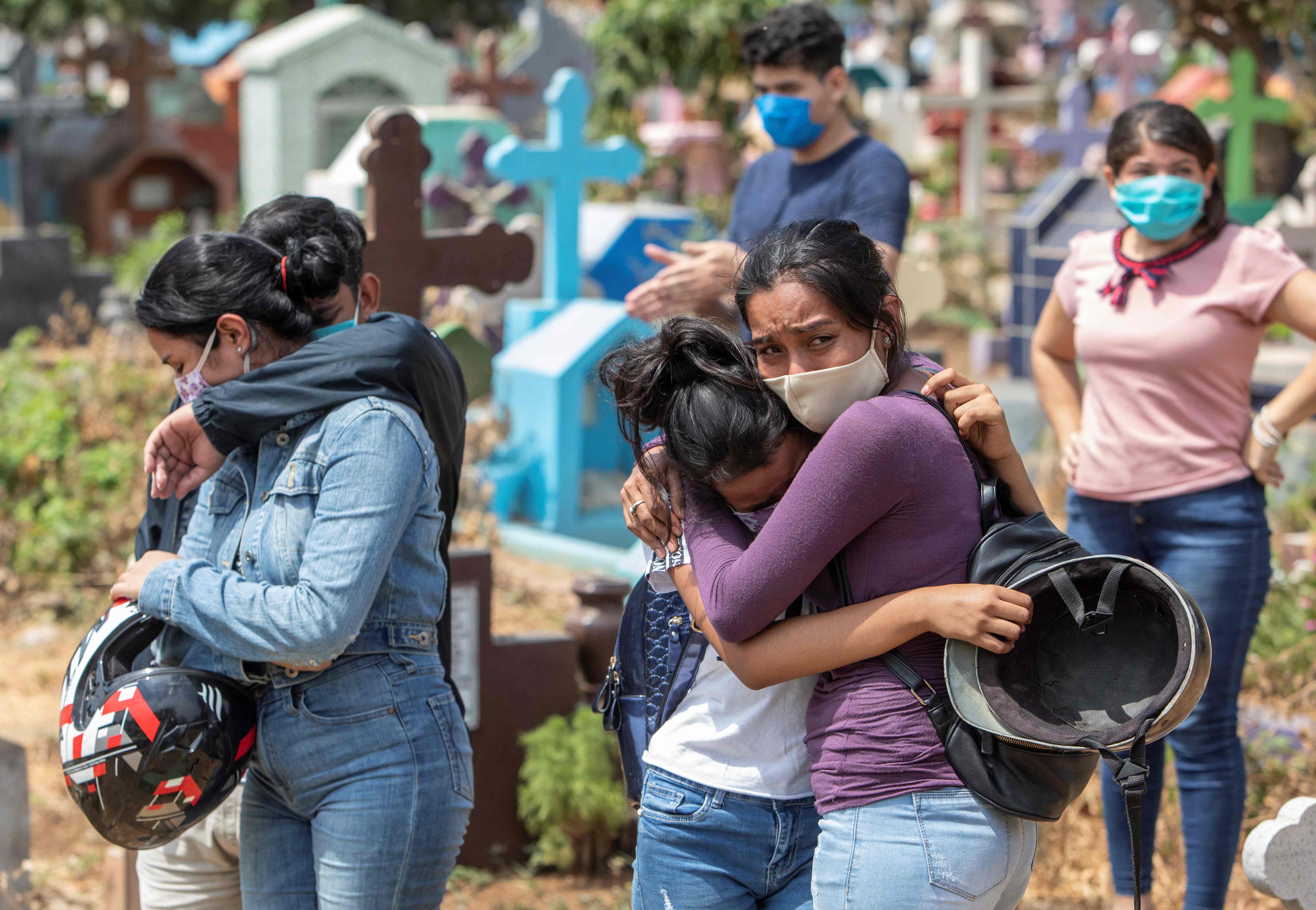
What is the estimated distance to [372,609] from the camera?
2.02 meters

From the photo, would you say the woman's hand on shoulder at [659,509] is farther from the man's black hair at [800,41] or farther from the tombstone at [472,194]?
the tombstone at [472,194]

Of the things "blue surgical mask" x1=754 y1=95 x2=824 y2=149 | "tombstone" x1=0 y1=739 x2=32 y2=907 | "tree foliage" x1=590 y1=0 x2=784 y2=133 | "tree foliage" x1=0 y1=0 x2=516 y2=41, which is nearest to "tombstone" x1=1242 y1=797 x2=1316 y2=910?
"blue surgical mask" x1=754 y1=95 x2=824 y2=149

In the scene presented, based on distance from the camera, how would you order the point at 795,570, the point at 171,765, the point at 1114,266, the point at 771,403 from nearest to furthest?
1. the point at 795,570
2. the point at 771,403
3. the point at 171,765
4. the point at 1114,266

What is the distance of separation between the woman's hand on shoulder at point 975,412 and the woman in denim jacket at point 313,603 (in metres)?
0.75

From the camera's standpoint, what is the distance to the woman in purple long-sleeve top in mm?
1601

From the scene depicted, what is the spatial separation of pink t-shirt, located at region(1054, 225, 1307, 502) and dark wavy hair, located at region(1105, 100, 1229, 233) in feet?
0.18

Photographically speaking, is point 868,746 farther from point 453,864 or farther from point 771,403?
point 453,864

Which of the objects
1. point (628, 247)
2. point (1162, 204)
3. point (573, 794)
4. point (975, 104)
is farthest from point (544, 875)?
point (975, 104)

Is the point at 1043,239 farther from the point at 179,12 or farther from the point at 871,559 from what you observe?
the point at 179,12

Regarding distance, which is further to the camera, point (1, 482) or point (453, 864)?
point (1, 482)

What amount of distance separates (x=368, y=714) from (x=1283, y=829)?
1.34m

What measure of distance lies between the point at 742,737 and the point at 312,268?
3.08ft

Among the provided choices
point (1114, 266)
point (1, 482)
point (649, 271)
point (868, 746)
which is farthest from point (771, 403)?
point (649, 271)

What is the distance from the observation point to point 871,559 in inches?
65.5
